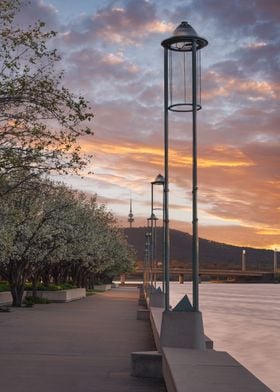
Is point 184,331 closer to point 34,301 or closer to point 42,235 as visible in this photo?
point 42,235

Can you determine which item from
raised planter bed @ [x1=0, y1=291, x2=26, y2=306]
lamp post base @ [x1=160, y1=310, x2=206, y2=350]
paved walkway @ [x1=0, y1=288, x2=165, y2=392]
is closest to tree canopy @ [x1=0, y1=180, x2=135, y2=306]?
raised planter bed @ [x1=0, y1=291, x2=26, y2=306]

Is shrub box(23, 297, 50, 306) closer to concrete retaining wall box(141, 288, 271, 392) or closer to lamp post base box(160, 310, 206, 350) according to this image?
lamp post base box(160, 310, 206, 350)

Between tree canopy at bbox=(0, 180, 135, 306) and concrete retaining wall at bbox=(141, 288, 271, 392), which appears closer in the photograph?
concrete retaining wall at bbox=(141, 288, 271, 392)

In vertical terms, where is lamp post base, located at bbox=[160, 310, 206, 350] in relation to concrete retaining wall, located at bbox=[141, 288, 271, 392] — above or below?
above

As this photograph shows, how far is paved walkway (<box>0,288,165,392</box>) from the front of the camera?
1459 cm

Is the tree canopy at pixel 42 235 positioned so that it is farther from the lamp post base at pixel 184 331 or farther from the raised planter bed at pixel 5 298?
the lamp post base at pixel 184 331

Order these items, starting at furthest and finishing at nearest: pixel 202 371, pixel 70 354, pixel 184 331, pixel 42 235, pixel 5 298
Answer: pixel 5 298
pixel 42 235
pixel 70 354
pixel 184 331
pixel 202 371

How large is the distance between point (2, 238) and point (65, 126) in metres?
12.5

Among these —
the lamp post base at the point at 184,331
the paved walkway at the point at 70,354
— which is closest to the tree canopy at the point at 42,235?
the paved walkway at the point at 70,354

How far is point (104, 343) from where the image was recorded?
2358 centimetres

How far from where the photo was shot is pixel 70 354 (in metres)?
19.9

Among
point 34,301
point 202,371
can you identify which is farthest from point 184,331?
point 34,301

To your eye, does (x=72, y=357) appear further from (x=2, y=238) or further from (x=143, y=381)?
(x=2, y=238)

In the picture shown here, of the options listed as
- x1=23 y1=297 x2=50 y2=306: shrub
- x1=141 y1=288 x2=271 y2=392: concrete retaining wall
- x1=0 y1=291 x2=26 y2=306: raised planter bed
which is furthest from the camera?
x1=0 y1=291 x2=26 y2=306: raised planter bed
